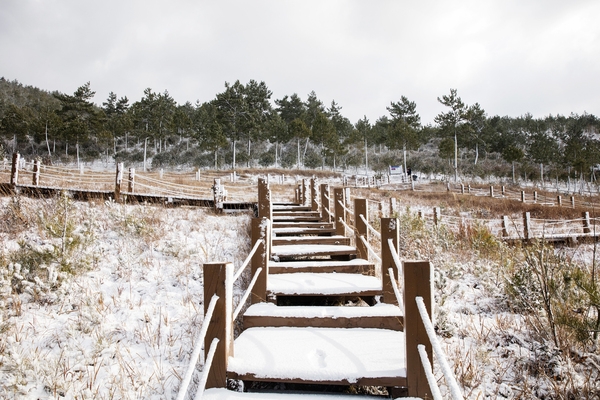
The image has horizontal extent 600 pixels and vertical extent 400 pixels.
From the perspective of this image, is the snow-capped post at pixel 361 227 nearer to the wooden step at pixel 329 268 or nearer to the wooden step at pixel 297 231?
the wooden step at pixel 329 268

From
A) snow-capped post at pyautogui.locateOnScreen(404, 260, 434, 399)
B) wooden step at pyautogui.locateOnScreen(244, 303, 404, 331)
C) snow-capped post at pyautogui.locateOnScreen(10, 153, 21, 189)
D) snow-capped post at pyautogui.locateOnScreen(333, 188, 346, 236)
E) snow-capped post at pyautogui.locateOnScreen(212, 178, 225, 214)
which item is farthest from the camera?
snow-capped post at pyautogui.locateOnScreen(212, 178, 225, 214)

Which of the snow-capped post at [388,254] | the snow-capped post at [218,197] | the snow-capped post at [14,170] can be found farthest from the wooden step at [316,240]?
the snow-capped post at [14,170]

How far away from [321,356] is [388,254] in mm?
1427

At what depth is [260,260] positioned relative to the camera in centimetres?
364

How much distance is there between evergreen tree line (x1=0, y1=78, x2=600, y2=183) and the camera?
143 ft

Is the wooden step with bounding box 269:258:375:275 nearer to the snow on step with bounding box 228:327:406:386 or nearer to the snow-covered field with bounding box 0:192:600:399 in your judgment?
the snow-covered field with bounding box 0:192:600:399

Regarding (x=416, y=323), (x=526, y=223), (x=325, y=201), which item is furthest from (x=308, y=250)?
(x=526, y=223)

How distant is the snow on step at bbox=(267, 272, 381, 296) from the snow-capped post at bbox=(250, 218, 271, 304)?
0.11 metres

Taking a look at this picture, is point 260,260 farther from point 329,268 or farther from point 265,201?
point 265,201

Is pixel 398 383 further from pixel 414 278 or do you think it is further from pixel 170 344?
pixel 170 344

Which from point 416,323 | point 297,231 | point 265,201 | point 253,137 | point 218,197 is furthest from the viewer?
point 253,137

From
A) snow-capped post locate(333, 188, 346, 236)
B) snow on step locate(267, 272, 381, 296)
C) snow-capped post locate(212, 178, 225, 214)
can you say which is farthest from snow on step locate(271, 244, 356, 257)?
snow-capped post locate(212, 178, 225, 214)

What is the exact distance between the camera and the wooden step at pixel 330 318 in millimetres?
2924

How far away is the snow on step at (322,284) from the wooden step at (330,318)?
369mm
